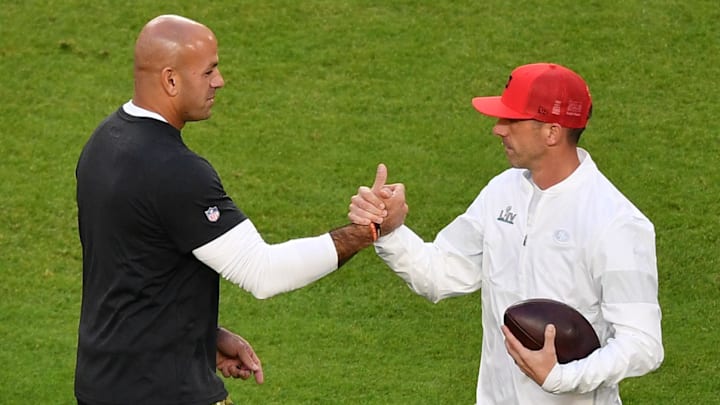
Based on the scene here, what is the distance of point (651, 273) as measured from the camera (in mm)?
5070

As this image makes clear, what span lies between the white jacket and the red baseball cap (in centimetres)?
18

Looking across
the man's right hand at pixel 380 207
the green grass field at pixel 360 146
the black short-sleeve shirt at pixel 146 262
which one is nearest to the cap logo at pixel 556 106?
the man's right hand at pixel 380 207

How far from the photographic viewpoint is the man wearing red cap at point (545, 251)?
501cm

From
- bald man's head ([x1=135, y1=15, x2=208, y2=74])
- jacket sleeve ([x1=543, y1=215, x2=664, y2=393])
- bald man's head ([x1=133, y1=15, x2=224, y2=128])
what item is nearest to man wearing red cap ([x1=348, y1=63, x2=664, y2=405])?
jacket sleeve ([x1=543, y1=215, x2=664, y2=393])

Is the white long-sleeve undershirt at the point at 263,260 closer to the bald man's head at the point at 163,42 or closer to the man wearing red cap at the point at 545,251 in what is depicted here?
the man wearing red cap at the point at 545,251

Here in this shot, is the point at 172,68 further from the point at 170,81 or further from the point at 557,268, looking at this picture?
the point at 557,268

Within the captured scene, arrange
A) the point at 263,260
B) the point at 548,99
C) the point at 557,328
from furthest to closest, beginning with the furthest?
the point at 548,99 → the point at 263,260 → the point at 557,328

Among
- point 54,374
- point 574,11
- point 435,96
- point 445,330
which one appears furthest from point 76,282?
point 574,11

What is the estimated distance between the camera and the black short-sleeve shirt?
5.01 m

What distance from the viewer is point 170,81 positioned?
5.20 metres

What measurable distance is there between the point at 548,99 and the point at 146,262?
1606 mm

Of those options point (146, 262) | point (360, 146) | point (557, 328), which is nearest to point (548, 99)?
point (557, 328)

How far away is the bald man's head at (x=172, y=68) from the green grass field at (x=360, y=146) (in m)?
3.24

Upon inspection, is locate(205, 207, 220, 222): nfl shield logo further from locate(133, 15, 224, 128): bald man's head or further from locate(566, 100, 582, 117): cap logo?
locate(566, 100, 582, 117): cap logo
